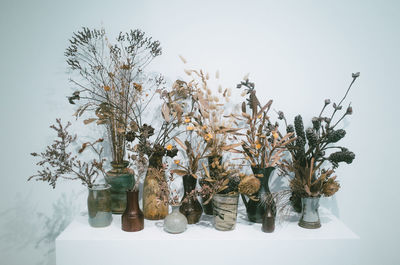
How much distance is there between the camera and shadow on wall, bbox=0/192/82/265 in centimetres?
165

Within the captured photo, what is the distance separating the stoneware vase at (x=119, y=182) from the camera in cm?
147

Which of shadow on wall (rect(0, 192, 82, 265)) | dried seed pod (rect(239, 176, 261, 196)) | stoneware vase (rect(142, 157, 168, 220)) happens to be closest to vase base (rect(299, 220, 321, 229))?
dried seed pod (rect(239, 176, 261, 196))

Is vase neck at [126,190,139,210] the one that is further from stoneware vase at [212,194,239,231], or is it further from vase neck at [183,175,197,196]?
stoneware vase at [212,194,239,231]

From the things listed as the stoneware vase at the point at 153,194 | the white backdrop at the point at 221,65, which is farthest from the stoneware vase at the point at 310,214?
the stoneware vase at the point at 153,194

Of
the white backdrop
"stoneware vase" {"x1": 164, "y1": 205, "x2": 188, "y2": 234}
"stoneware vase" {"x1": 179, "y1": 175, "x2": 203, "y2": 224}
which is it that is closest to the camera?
"stoneware vase" {"x1": 164, "y1": 205, "x2": 188, "y2": 234}

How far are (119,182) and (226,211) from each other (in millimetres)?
528

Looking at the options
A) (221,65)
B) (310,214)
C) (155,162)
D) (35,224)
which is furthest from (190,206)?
(35,224)

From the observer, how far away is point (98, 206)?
4.42 ft

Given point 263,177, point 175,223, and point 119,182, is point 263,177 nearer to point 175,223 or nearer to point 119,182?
point 175,223

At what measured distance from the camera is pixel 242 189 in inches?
52.0

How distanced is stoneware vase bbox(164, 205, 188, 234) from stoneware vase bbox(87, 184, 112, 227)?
280 millimetres

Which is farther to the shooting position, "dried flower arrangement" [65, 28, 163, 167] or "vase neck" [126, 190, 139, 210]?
"dried flower arrangement" [65, 28, 163, 167]

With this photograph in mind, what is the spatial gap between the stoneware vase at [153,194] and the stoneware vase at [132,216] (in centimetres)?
12
